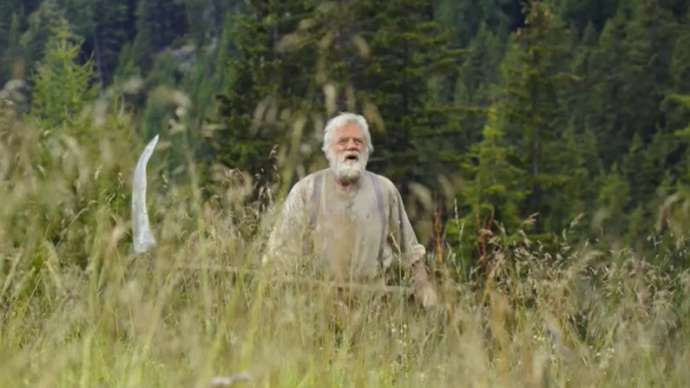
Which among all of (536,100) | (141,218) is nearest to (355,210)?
(141,218)

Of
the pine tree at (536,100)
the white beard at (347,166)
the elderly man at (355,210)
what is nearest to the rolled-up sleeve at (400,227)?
the elderly man at (355,210)

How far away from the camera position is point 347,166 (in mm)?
6082

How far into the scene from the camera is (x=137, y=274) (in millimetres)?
3889

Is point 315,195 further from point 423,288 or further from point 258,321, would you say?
point 258,321

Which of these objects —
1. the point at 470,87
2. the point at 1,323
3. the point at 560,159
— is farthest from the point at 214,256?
the point at 470,87

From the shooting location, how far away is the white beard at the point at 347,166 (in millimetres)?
6062

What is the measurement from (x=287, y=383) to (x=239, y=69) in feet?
109

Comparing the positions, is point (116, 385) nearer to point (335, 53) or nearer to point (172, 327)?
point (172, 327)

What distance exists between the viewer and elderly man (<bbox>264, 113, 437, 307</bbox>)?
5276 millimetres

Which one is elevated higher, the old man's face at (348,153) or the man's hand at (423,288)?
the old man's face at (348,153)

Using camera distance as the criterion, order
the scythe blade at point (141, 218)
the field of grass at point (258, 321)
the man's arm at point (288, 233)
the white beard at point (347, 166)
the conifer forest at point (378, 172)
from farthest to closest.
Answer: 1. the white beard at point (347, 166)
2. the scythe blade at point (141, 218)
3. the man's arm at point (288, 233)
4. the conifer forest at point (378, 172)
5. the field of grass at point (258, 321)

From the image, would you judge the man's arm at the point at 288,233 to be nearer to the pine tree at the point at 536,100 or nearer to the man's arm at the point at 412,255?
the man's arm at the point at 412,255

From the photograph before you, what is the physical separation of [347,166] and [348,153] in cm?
6

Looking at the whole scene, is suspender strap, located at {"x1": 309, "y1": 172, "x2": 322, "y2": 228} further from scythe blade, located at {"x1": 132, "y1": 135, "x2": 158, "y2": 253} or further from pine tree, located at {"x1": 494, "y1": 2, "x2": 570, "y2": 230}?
pine tree, located at {"x1": 494, "y1": 2, "x2": 570, "y2": 230}
